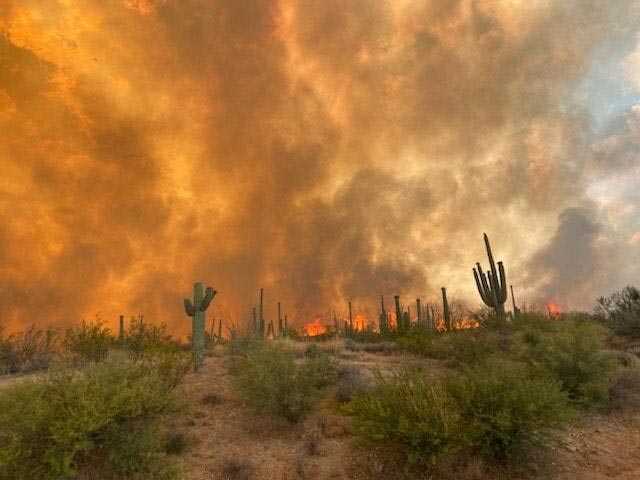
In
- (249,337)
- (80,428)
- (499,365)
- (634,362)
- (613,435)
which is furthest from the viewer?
(249,337)

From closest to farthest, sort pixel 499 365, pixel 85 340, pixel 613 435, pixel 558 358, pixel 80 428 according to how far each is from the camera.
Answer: pixel 80 428, pixel 613 435, pixel 499 365, pixel 558 358, pixel 85 340

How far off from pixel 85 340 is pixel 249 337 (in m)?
6.27

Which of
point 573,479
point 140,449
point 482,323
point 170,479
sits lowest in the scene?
point 573,479

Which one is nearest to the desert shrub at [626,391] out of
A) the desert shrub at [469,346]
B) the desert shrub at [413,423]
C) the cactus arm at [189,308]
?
the desert shrub at [469,346]

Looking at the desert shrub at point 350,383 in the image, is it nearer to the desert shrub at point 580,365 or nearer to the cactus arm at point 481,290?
the desert shrub at point 580,365

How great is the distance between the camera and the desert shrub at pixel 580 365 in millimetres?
10797

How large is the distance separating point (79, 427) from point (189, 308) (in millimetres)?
9707

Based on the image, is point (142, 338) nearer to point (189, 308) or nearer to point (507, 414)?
point (189, 308)

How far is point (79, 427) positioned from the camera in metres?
7.23

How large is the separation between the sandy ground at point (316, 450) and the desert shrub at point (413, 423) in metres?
0.47

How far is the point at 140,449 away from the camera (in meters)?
7.49

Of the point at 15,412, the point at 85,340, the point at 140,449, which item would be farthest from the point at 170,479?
the point at 85,340

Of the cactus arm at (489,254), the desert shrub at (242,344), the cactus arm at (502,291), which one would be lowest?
the desert shrub at (242,344)

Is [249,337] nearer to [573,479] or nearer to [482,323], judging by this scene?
[482,323]
